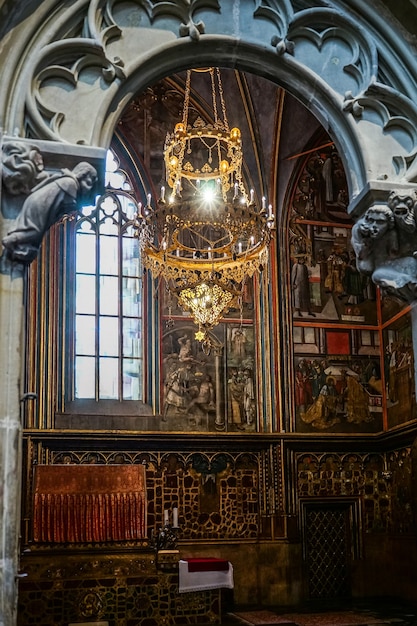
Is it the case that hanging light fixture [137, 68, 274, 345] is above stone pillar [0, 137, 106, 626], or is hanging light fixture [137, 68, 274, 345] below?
above

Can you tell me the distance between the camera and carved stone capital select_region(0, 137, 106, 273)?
17.9 feet

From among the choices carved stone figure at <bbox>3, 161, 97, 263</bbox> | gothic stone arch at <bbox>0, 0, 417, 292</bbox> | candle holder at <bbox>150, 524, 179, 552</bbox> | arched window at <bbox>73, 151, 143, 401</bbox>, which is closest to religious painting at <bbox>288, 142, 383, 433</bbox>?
arched window at <bbox>73, 151, 143, 401</bbox>

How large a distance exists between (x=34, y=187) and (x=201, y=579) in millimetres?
8140

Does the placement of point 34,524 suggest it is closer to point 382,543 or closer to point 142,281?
point 142,281

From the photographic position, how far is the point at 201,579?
40.5 ft

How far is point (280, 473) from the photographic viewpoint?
14.8 m

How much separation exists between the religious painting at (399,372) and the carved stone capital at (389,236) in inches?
331

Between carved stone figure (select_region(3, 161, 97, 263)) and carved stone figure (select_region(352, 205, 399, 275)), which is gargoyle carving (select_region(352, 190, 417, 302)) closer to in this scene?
carved stone figure (select_region(352, 205, 399, 275))

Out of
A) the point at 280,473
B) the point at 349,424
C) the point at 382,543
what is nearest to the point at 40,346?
the point at 280,473

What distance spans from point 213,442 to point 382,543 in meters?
3.32

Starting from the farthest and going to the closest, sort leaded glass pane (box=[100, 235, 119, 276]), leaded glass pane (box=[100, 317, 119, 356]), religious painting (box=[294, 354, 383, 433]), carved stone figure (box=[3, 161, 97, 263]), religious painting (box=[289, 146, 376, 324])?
religious painting (box=[289, 146, 376, 324]) < leaded glass pane (box=[100, 235, 119, 276]) < religious painting (box=[294, 354, 383, 433]) < leaded glass pane (box=[100, 317, 119, 356]) < carved stone figure (box=[3, 161, 97, 263])

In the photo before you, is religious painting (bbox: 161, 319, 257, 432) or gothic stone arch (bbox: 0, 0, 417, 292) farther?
religious painting (bbox: 161, 319, 257, 432)

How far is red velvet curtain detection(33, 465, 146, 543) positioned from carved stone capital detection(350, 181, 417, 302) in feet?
26.2

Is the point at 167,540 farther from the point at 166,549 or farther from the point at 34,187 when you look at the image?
the point at 34,187
